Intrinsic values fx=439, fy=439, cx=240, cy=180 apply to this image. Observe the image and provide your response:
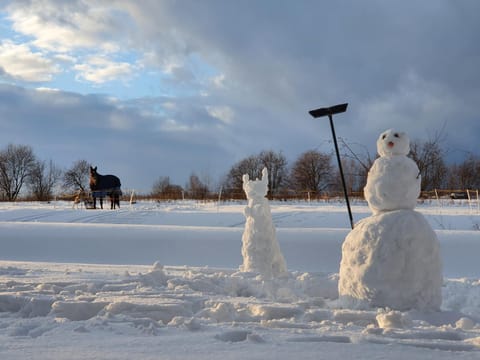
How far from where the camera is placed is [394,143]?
5.16 m

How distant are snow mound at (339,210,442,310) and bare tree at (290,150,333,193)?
128ft

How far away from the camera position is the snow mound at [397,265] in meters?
4.68

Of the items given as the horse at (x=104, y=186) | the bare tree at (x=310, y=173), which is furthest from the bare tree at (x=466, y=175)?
the horse at (x=104, y=186)

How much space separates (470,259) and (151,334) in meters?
9.11

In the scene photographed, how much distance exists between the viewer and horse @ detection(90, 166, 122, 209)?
998 inches

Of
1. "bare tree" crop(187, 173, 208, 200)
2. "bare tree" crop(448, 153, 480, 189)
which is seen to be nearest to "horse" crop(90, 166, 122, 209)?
"bare tree" crop(187, 173, 208, 200)

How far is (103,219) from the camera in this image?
64.1 feet

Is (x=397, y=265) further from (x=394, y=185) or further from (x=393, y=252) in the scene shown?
(x=394, y=185)

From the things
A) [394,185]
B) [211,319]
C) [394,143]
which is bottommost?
[211,319]

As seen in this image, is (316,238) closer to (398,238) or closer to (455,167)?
(398,238)

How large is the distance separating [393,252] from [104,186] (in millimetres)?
23761

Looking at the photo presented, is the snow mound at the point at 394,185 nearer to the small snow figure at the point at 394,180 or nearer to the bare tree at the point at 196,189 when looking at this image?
the small snow figure at the point at 394,180

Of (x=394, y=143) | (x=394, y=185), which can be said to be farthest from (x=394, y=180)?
(x=394, y=143)

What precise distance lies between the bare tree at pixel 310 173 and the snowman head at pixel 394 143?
127 ft
